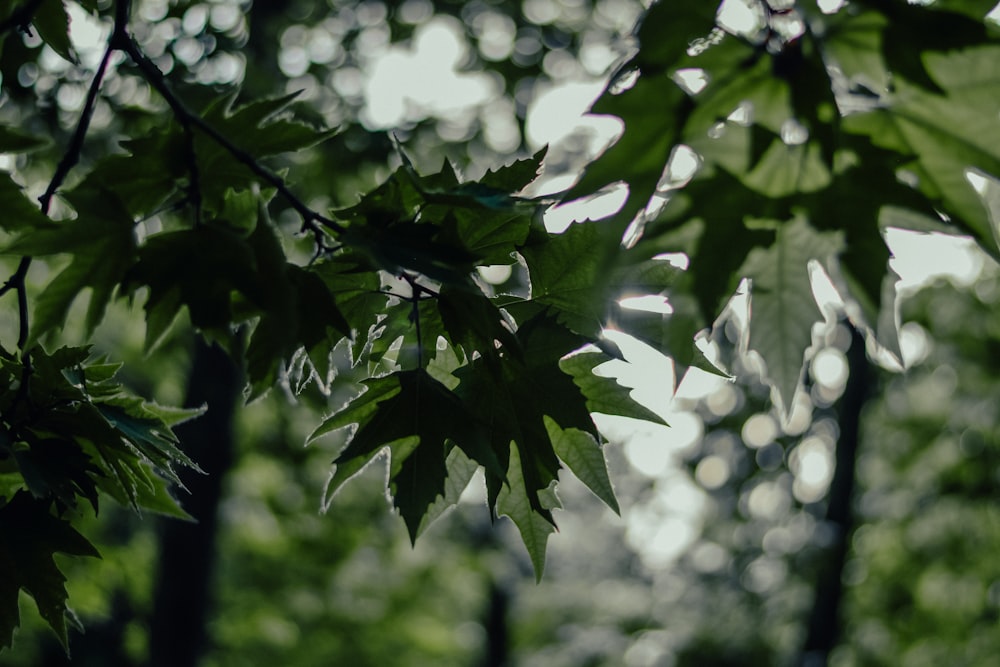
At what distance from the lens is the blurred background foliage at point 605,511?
810cm

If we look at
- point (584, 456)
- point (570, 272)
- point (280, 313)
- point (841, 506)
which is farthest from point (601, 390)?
point (841, 506)

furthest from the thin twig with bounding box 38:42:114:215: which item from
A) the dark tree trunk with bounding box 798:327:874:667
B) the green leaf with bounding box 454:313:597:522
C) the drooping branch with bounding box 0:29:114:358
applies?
the dark tree trunk with bounding box 798:327:874:667

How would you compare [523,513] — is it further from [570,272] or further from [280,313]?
[280,313]

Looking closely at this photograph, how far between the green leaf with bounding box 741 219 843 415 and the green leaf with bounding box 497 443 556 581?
646 millimetres

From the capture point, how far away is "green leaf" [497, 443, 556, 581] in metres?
1.82

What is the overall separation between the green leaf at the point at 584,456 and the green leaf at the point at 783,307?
545 mm

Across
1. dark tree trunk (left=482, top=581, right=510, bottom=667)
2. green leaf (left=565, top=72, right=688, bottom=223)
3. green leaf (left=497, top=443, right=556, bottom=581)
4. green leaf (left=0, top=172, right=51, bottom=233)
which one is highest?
green leaf (left=565, top=72, right=688, bottom=223)

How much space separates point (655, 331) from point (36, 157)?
5560mm

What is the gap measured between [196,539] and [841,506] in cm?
740

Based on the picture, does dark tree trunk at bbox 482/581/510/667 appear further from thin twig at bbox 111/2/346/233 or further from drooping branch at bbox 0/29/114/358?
thin twig at bbox 111/2/346/233

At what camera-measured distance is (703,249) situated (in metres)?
1.26

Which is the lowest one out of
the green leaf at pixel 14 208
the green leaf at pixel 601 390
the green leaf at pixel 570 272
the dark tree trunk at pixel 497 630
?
the dark tree trunk at pixel 497 630

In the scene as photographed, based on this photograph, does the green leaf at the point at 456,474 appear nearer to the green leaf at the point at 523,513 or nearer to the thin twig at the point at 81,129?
the green leaf at the point at 523,513

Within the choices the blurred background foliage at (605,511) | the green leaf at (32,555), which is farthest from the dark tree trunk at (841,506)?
the green leaf at (32,555)
